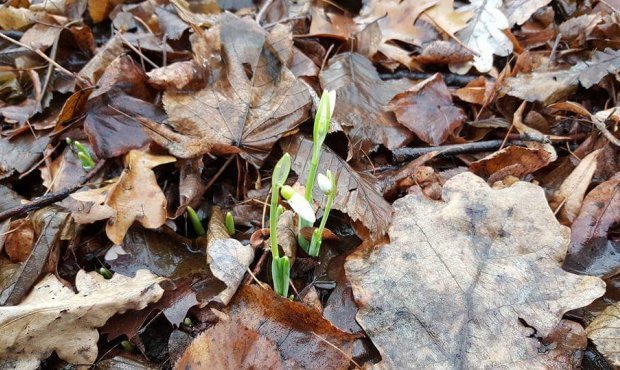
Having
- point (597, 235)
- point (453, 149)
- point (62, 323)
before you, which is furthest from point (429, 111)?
point (62, 323)

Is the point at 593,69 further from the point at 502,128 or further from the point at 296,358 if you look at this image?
the point at 296,358

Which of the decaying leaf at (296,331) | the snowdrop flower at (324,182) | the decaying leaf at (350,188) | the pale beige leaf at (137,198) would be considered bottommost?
the decaying leaf at (296,331)

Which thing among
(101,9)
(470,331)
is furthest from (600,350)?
(101,9)

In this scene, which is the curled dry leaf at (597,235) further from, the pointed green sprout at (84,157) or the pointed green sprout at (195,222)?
the pointed green sprout at (84,157)

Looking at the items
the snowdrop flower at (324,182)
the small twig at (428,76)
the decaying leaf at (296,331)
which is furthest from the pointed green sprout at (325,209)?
the small twig at (428,76)

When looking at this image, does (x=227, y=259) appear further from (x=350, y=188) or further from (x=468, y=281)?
(x=468, y=281)

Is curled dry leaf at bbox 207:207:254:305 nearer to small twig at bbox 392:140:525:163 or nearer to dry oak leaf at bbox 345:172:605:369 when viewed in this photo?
dry oak leaf at bbox 345:172:605:369

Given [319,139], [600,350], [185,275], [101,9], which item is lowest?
[185,275]
